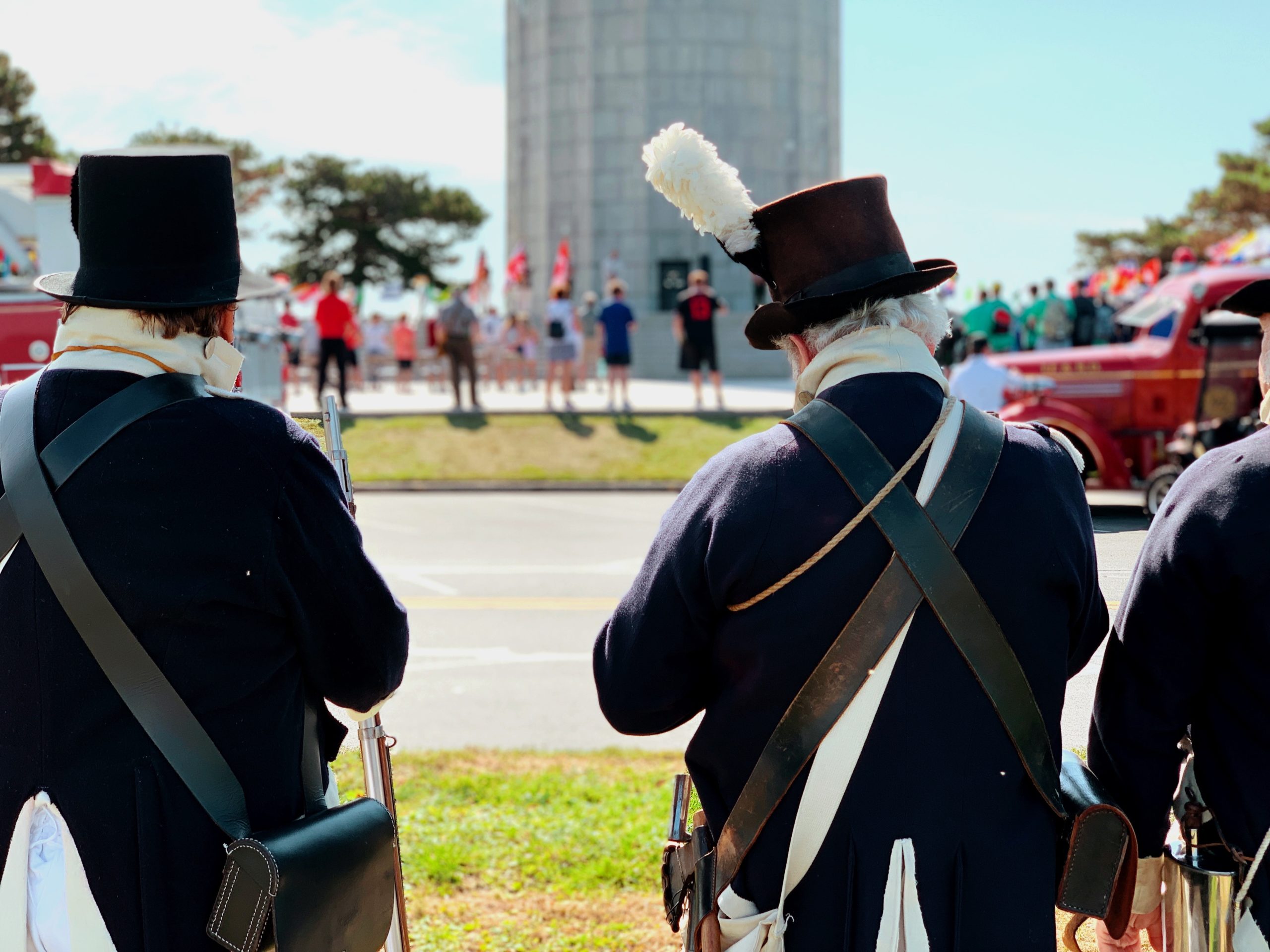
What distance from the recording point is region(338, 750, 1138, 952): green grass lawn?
3818 mm

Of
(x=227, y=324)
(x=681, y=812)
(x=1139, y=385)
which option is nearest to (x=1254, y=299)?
(x=681, y=812)

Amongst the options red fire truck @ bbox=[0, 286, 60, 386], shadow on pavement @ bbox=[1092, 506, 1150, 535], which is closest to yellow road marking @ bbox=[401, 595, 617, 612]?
red fire truck @ bbox=[0, 286, 60, 386]

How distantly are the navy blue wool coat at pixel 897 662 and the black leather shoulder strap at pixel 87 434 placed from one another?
0.88 meters

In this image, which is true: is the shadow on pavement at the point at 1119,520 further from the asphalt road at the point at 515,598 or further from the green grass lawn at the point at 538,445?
the green grass lawn at the point at 538,445

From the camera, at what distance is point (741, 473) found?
2104 mm

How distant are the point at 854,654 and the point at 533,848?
2.79 m

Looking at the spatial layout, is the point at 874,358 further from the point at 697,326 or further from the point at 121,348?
the point at 697,326

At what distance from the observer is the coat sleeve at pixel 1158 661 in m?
2.20

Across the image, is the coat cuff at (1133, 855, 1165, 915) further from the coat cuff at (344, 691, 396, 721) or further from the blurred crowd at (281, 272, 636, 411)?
the blurred crowd at (281, 272, 636, 411)

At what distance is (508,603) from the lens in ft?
30.4

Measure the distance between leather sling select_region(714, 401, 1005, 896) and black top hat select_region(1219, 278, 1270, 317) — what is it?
2.52 feet

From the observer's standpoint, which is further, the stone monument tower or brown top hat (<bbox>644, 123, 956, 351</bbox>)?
the stone monument tower

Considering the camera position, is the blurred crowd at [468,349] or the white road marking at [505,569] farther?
the blurred crowd at [468,349]

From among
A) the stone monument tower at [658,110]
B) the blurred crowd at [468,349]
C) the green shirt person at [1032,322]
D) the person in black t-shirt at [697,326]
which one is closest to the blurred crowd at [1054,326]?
the green shirt person at [1032,322]
